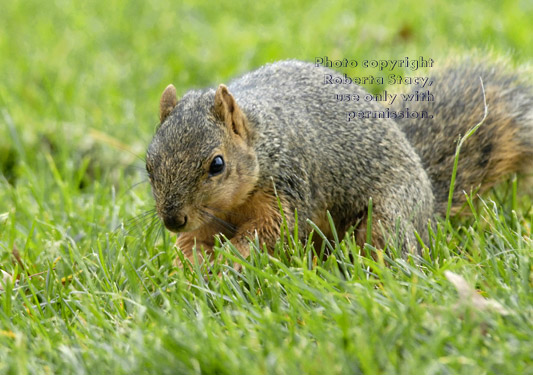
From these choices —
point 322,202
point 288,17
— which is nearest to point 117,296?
point 322,202

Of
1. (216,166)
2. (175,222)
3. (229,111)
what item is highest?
(229,111)

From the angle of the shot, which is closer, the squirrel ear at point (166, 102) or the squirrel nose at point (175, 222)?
the squirrel nose at point (175, 222)

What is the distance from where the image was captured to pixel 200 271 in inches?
91.9

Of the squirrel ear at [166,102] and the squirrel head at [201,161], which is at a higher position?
the squirrel ear at [166,102]

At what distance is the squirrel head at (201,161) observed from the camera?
2.41 meters

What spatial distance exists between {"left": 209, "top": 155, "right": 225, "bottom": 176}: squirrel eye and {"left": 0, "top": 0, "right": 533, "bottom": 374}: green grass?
0.87 ft

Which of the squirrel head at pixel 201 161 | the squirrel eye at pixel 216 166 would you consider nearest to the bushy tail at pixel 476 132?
the squirrel head at pixel 201 161

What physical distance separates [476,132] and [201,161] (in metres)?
1.25

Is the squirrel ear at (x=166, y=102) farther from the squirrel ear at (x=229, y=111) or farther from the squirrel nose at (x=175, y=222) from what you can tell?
the squirrel nose at (x=175, y=222)

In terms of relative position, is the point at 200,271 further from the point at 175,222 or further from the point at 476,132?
the point at 476,132

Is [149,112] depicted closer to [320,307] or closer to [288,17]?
[288,17]

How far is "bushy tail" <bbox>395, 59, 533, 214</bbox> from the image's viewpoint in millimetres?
3029

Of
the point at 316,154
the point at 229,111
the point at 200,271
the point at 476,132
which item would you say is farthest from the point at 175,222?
the point at 476,132

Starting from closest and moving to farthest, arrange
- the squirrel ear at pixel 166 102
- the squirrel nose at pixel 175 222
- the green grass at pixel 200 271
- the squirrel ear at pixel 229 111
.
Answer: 1. the green grass at pixel 200 271
2. the squirrel nose at pixel 175 222
3. the squirrel ear at pixel 229 111
4. the squirrel ear at pixel 166 102
